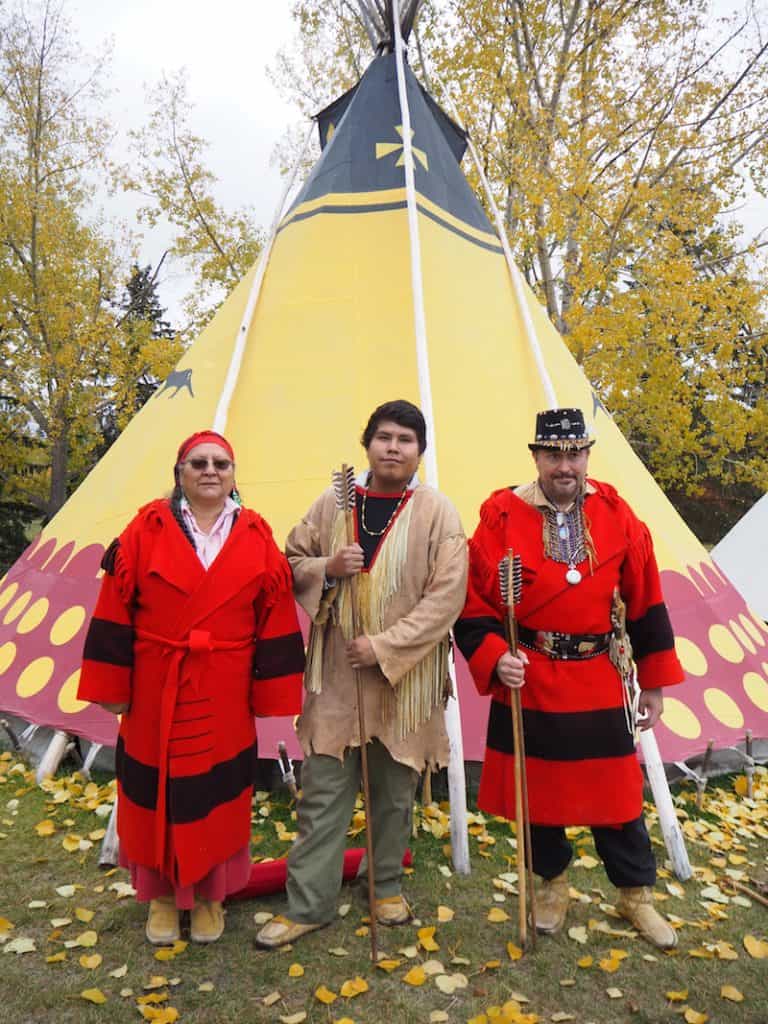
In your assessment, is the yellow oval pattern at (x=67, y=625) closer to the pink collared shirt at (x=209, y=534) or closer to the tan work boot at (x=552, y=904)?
the pink collared shirt at (x=209, y=534)

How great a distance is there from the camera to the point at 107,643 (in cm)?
230

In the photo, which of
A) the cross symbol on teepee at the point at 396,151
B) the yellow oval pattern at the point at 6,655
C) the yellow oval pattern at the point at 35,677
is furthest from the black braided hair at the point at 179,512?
the cross symbol on teepee at the point at 396,151

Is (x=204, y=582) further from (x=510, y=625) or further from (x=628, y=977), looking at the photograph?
(x=628, y=977)

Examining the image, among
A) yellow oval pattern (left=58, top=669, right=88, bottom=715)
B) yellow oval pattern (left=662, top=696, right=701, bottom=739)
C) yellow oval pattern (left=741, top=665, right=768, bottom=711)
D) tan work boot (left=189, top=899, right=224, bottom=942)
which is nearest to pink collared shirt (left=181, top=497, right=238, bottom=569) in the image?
tan work boot (left=189, top=899, right=224, bottom=942)

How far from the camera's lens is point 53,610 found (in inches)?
154

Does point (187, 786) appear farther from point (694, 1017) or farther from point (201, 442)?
point (694, 1017)

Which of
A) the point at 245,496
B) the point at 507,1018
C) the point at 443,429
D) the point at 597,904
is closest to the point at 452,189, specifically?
the point at 443,429

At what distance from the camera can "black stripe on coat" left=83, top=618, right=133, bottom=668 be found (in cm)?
229

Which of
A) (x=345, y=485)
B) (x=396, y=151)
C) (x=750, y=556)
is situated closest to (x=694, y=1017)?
(x=345, y=485)

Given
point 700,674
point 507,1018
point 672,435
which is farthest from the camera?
point 672,435

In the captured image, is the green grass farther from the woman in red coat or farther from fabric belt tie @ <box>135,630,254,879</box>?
fabric belt tie @ <box>135,630,254,879</box>

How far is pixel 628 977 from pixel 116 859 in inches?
78.0

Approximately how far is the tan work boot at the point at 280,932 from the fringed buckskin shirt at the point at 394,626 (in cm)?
59

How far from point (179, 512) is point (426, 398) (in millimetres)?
1748
